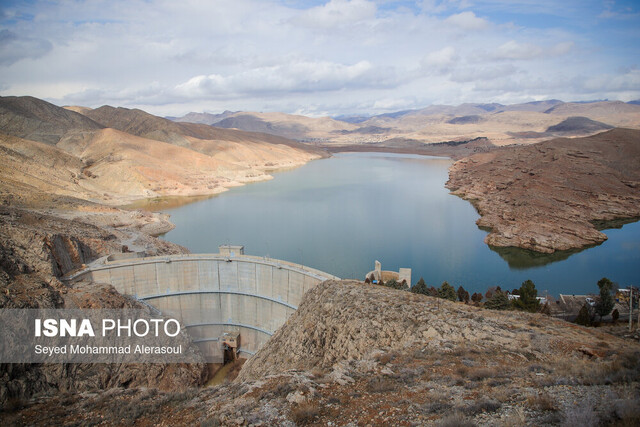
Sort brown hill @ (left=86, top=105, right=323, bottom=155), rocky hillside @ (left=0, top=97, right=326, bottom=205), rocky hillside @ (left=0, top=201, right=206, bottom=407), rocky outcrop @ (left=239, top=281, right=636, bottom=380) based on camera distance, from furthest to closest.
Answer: brown hill @ (left=86, top=105, right=323, bottom=155) → rocky hillside @ (left=0, top=97, right=326, bottom=205) → rocky hillside @ (left=0, top=201, right=206, bottom=407) → rocky outcrop @ (left=239, top=281, right=636, bottom=380)

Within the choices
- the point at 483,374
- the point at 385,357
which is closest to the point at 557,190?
the point at 385,357

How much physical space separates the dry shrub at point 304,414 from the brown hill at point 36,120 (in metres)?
75.0

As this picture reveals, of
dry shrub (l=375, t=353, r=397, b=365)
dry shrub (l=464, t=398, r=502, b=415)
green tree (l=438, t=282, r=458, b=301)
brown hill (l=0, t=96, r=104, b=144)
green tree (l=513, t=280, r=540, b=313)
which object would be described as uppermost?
brown hill (l=0, t=96, r=104, b=144)

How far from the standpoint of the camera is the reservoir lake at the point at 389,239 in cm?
2686

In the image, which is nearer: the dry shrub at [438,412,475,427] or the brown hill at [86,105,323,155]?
the dry shrub at [438,412,475,427]

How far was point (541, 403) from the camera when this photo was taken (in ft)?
17.7

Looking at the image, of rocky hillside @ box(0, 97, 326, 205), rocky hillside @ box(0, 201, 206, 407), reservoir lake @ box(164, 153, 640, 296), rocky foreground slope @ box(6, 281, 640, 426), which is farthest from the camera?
rocky hillside @ box(0, 97, 326, 205)

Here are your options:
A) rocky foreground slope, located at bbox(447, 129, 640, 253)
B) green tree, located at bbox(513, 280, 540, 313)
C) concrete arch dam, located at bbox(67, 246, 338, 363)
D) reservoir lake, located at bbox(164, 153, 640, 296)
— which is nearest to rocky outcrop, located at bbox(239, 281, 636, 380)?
A: concrete arch dam, located at bbox(67, 246, 338, 363)

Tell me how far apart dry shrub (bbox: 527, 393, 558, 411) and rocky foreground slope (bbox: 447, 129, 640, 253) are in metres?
30.7

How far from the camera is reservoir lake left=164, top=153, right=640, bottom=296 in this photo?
26.9 metres

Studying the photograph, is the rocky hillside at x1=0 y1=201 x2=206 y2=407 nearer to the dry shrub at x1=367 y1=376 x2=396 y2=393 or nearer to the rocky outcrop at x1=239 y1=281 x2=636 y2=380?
the rocky outcrop at x1=239 y1=281 x2=636 y2=380

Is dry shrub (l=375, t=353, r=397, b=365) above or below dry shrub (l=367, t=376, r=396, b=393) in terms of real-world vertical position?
below

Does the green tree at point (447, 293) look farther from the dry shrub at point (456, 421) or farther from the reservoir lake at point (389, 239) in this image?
the dry shrub at point (456, 421)

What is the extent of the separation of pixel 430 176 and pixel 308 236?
46.9 metres
